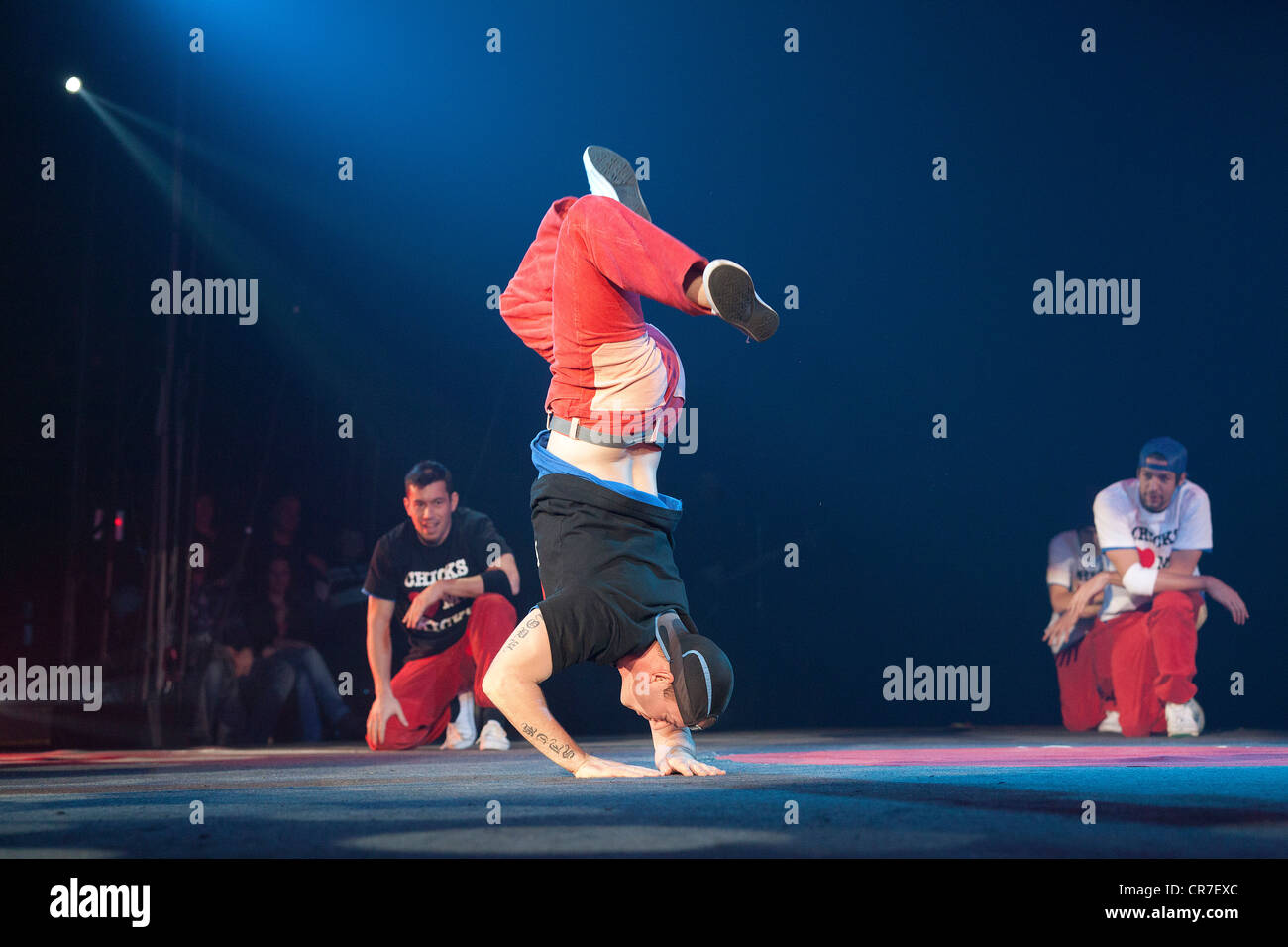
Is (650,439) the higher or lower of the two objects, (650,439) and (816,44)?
the lower

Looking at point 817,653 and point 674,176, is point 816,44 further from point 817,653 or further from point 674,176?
point 817,653

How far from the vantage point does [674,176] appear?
17.6 feet

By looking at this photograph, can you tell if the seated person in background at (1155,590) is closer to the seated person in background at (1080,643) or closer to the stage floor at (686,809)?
the seated person in background at (1080,643)

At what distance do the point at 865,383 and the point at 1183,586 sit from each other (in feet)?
5.57

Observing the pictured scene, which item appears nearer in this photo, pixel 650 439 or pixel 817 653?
pixel 650 439

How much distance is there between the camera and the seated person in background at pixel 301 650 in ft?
16.3

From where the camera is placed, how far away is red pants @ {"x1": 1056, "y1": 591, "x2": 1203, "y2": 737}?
4.56 metres

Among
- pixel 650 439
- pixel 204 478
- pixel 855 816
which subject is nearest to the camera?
pixel 855 816

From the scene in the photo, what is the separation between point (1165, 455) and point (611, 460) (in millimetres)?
3252

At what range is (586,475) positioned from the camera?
259 cm

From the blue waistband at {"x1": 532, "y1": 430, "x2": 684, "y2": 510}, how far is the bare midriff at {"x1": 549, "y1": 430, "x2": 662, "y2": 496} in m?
0.01

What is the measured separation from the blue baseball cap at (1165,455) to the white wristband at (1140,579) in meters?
0.45
